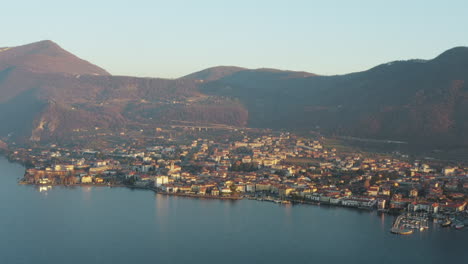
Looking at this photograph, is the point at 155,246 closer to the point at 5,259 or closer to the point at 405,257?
the point at 5,259

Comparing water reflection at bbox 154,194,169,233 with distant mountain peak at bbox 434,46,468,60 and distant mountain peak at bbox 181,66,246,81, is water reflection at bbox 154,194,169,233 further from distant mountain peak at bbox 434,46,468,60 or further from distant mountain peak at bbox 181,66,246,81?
distant mountain peak at bbox 181,66,246,81

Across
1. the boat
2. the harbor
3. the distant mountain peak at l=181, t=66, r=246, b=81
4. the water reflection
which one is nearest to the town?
the boat

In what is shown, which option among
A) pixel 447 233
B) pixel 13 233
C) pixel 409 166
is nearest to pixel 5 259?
pixel 13 233

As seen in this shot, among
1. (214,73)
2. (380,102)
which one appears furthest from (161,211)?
(214,73)

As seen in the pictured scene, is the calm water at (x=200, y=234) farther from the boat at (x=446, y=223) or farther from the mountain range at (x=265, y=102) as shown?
the mountain range at (x=265, y=102)

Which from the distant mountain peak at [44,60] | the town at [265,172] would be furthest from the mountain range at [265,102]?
the town at [265,172]

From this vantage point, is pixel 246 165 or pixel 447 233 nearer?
pixel 447 233

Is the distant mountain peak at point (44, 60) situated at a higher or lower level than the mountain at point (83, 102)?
higher
